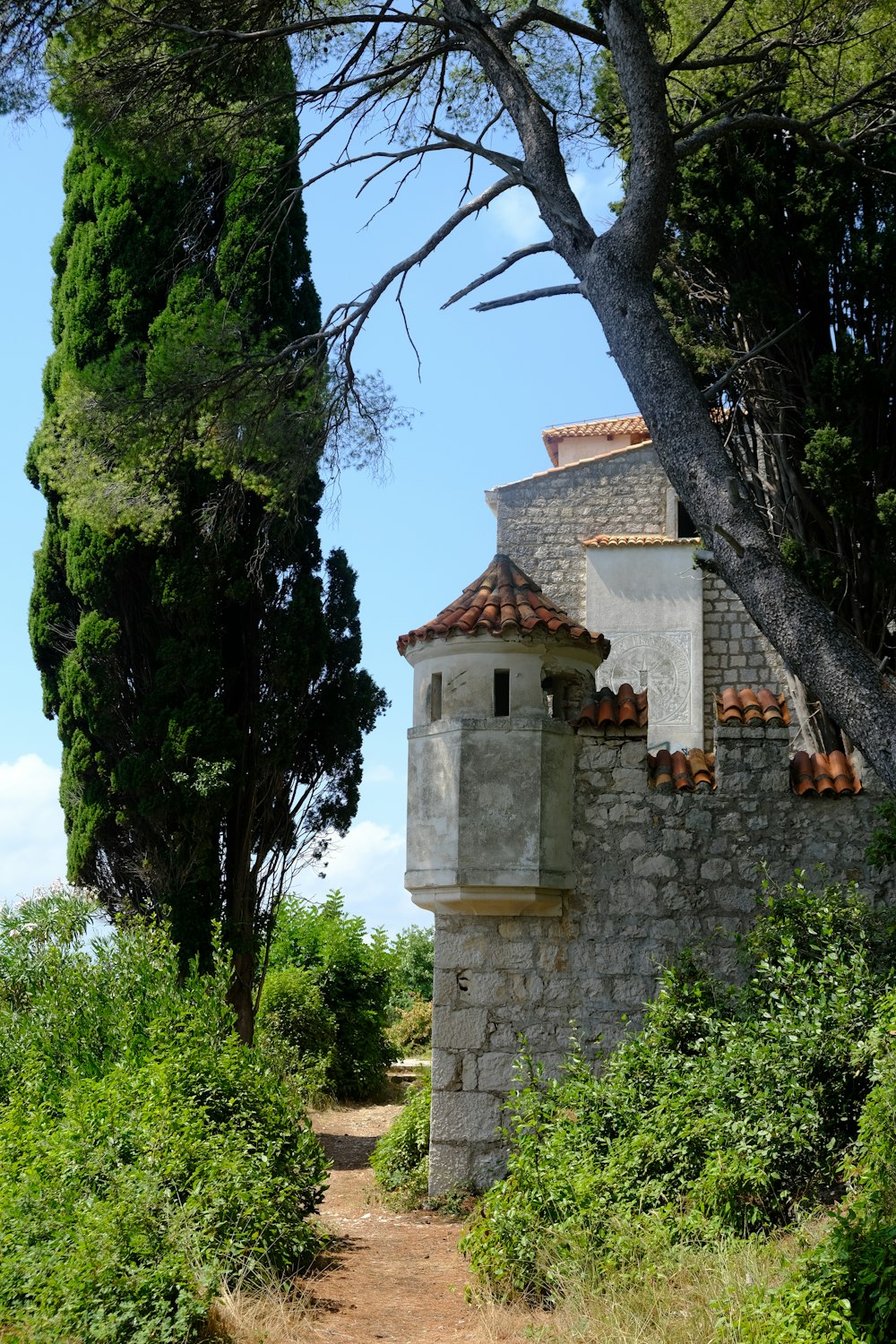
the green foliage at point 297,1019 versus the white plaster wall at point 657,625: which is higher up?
the white plaster wall at point 657,625

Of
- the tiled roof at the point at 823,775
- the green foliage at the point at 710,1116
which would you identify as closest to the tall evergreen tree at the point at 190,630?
the tiled roof at the point at 823,775

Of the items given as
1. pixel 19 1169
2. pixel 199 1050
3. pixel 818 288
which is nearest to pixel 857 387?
pixel 818 288

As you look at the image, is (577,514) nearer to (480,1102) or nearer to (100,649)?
(100,649)

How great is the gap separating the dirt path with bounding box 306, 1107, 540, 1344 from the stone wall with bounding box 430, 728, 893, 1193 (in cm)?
58

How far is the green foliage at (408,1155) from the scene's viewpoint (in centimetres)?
937

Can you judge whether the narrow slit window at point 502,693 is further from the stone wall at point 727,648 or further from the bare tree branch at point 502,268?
the stone wall at point 727,648

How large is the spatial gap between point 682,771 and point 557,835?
996 millimetres

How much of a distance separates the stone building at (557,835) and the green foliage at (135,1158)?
145 centimetres

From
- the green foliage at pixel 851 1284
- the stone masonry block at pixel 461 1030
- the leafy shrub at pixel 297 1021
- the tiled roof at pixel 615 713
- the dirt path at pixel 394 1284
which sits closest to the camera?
the green foliage at pixel 851 1284

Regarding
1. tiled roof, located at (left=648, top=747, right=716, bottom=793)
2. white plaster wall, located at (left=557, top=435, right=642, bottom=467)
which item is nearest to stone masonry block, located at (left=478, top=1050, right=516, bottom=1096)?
tiled roof, located at (left=648, top=747, right=716, bottom=793)

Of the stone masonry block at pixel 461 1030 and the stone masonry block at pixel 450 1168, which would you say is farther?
the stone masonry block at pixel 461 1030

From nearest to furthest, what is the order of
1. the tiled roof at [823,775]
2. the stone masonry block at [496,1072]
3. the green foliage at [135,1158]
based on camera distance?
the green foliage at [135,1158] → the tiled roof at [823,775] → the stone masonry block at [496,1072]

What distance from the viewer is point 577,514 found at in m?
19.1

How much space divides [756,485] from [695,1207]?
6.12 meters
